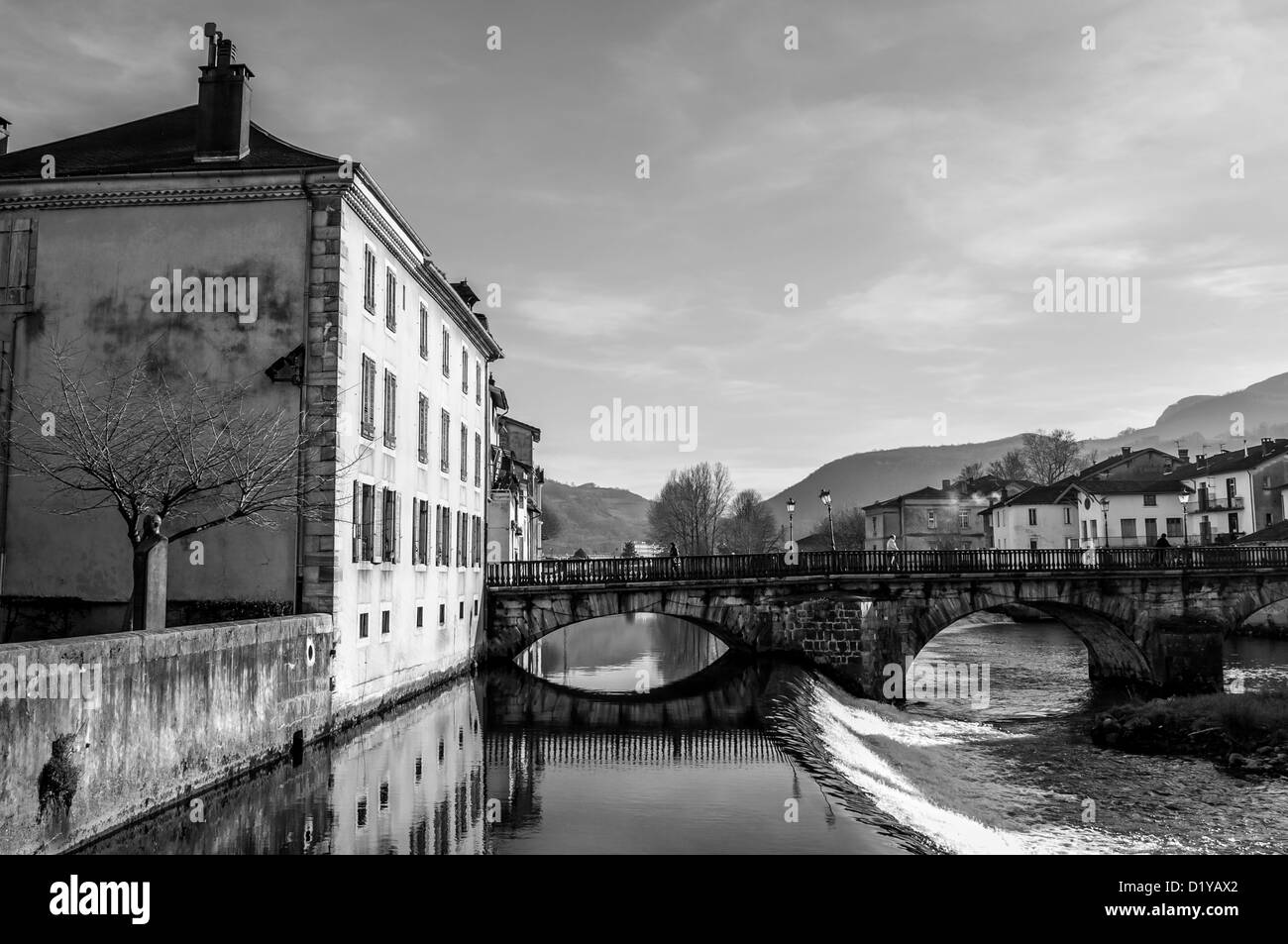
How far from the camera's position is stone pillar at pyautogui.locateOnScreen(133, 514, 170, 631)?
55.0 feet

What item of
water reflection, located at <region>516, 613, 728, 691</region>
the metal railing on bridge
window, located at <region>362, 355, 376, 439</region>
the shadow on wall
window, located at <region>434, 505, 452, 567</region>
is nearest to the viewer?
the shadow on wall

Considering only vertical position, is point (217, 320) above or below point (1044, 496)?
above

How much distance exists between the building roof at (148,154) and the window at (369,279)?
2.58 m

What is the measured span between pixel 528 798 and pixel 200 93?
18588mm

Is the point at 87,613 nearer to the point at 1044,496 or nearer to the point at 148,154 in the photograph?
the point at 148,154

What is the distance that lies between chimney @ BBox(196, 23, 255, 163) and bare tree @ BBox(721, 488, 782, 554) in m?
88.8

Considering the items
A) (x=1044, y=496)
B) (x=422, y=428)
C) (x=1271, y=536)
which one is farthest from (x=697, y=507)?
(x=422, y=428)

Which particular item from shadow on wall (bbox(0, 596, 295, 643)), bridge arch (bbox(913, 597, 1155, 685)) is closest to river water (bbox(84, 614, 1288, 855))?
bridge arch (bbox(913, 597, 1155, 685))

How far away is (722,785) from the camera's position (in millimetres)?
18359

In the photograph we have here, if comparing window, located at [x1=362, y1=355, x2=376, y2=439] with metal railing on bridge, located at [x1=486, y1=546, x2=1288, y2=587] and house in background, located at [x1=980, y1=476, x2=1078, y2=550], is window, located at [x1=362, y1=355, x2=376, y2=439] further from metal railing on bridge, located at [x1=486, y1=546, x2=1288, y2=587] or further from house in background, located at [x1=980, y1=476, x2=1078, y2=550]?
house in background, located at [x1=980, y1=476, x2=1078, y2=550]

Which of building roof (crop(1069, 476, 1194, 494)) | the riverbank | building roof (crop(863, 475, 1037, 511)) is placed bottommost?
the riverbank

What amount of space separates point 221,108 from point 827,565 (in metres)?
24.9
